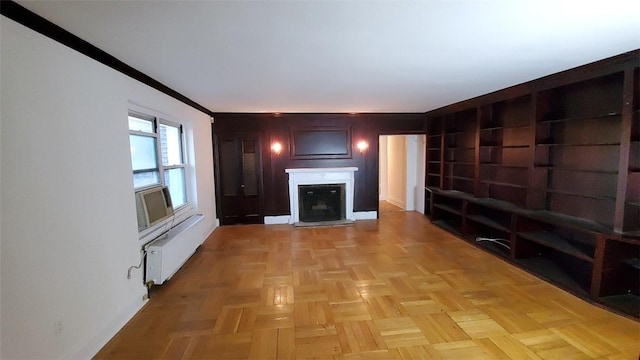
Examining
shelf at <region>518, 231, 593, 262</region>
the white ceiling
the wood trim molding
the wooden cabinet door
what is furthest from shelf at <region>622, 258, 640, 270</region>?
the wooden cabinet door

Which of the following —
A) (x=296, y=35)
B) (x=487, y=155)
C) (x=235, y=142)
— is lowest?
(x=487, y=155)

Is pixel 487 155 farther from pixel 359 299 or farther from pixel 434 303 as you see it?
pixel 359 299

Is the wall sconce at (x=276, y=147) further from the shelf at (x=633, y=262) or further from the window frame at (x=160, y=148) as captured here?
Result: the shelf at (x=633, y=262)

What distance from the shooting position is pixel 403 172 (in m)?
7.15

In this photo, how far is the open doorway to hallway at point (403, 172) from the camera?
261 inches

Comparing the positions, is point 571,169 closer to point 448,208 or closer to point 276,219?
point 448,208

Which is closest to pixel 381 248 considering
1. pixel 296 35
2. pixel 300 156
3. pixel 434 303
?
pixel 434 303

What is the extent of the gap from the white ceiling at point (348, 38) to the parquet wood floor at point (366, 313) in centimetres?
225

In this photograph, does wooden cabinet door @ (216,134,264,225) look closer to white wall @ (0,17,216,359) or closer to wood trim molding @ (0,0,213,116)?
wood trim molding @ (0,0,213,116)

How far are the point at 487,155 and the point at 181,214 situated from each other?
4776 millimetres

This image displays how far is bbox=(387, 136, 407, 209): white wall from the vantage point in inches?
282

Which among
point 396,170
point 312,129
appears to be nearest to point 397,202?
point 396,170

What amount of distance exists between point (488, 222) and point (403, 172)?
3158mm

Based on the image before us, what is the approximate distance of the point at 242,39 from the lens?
2020 mm
